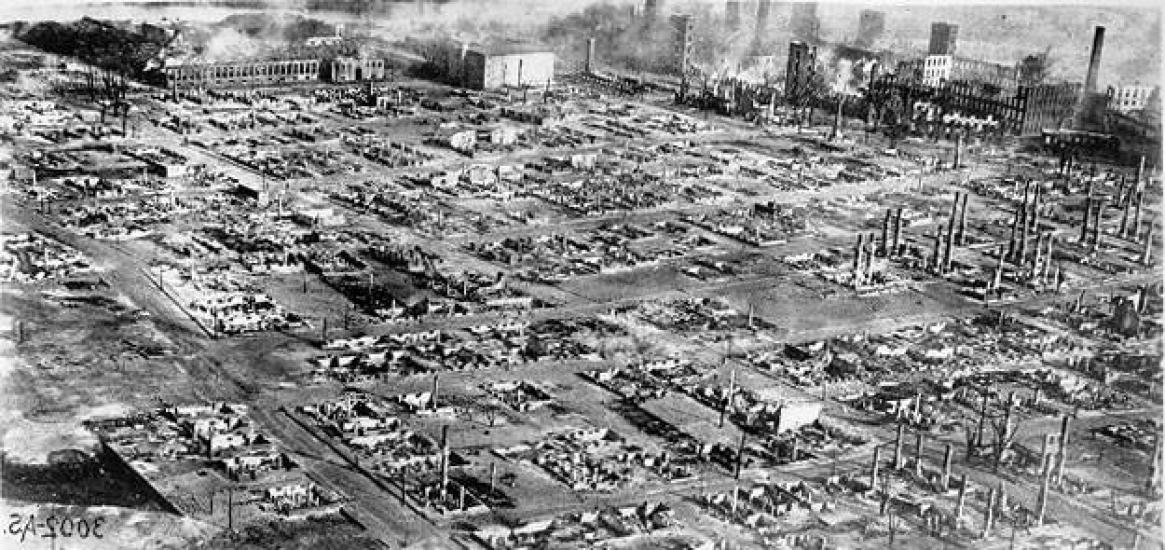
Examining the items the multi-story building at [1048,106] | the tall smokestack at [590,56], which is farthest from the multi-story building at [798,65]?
the multi-story building at [1048,106]

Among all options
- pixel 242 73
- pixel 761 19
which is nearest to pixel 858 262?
pixel 761 19

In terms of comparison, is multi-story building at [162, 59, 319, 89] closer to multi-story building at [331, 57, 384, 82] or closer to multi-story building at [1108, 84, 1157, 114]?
multi-story building at [331, 57, 384, 82]

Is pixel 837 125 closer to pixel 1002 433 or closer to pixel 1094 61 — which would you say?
pixel 1094 61

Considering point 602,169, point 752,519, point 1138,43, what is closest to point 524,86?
point 602,169

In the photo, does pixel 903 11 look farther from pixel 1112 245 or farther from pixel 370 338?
pixel 370 338

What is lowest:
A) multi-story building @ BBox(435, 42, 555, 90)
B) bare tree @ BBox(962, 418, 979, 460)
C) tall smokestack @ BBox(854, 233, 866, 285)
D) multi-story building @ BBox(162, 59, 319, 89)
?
bare tree @ BBox(962, 418, 979, 460)

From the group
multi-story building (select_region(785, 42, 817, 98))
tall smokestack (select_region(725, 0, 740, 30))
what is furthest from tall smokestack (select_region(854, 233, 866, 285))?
tall smokestack (select_region(725, 0, 740, 30))

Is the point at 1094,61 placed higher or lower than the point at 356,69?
higher
